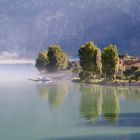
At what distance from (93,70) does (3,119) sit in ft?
263

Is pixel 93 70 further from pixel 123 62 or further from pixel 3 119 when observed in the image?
pixel 3 119

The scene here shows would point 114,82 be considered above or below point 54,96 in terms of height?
above

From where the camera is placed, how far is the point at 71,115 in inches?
3268

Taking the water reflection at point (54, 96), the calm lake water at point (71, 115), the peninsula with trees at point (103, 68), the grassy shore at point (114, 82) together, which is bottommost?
the calm lake water at point (71, 115)

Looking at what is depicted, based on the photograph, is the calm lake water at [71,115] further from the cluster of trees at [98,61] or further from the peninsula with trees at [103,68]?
the cluster of trees at [98,61]

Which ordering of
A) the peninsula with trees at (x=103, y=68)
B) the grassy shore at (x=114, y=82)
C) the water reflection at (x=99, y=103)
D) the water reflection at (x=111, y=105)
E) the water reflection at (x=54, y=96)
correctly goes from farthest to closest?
the peninsula with trees at (x=103, y=68) < the grassy shore at (x=114, y=82) < the water reflection at (x=54, y=96) < the water reflection at (x=99, y=103) < the water reflection at (x=111, y=105)

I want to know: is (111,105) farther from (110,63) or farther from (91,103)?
(110,63)

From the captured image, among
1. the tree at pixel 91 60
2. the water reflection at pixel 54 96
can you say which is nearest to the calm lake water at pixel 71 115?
the water reflection at pixel 54 96

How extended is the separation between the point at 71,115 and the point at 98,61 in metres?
72.9

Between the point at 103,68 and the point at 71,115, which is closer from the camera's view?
the point at 71,115

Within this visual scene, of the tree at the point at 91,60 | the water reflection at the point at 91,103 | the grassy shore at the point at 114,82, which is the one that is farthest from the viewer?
the tree at the point at 91,60

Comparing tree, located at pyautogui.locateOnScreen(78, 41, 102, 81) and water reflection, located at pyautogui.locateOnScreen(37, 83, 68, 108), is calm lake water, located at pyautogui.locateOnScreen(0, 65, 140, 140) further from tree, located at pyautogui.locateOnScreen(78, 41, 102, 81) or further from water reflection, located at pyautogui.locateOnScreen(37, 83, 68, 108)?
tree, located at pyautogui.locateOnScreen(78, 41, 102, 81)

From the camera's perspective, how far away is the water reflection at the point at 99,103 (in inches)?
3257

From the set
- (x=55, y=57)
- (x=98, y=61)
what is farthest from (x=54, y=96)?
(x=55, y=57)
